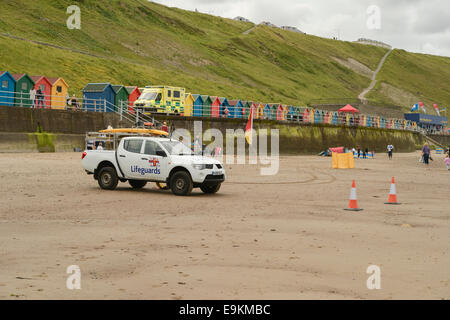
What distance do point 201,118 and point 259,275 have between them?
38.6 meters

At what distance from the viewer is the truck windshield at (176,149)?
17344 millimetres

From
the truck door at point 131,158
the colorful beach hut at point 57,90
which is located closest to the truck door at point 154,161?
the truck door at point 131,158

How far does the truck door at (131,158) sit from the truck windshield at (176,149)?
0.81m

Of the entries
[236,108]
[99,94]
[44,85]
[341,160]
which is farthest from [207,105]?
[341,160]

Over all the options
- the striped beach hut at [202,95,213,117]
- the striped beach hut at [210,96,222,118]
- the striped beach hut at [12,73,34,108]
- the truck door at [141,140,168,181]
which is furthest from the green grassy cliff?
the truck door at [141,140,168,181]

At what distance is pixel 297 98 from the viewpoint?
12044cm

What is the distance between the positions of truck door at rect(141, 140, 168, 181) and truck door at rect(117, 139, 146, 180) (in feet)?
0.65

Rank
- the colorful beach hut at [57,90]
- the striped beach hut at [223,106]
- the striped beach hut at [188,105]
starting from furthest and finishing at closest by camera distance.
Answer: the striped beach hut at [223,106]
the striped beach hut at [188,105]
the colorful beach hut at [57,90]

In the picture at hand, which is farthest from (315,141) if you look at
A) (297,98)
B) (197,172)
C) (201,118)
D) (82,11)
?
(82,11)

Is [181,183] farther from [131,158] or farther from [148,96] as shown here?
[148,96]

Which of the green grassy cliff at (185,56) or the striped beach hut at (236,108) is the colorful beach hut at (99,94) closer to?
the striped beach hut at (236,108)

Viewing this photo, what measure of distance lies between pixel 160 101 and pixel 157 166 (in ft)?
92.1

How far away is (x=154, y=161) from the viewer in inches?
679

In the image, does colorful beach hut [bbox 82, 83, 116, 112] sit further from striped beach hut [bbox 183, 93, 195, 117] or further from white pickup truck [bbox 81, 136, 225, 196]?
white pickup truck [bbox 81, 136, 225, 196]
